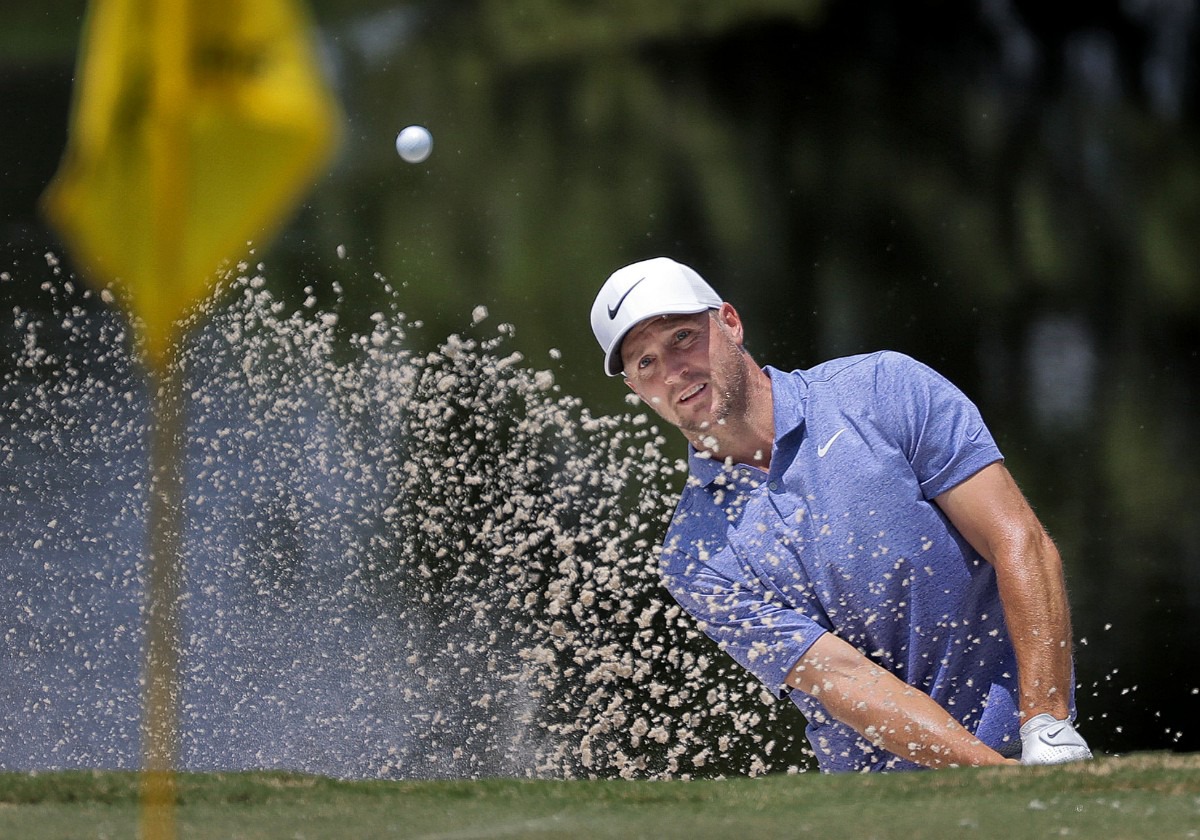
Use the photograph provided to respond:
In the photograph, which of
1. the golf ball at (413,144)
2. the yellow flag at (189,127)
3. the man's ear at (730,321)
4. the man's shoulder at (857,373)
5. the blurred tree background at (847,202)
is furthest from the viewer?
the blurred tree background at (847,202)

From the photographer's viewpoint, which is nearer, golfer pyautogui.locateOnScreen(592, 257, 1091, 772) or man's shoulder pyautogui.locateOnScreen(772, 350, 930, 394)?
golfer pyautogui.locateOnScreen(592, 257, 1091, 772)

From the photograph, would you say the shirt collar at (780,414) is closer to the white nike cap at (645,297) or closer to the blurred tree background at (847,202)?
the white nike cap at (645,297)

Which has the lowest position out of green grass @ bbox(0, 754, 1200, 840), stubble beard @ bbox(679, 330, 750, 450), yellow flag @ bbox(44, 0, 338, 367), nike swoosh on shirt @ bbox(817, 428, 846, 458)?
green grass @ bbox(0, 754, 1200, 840)

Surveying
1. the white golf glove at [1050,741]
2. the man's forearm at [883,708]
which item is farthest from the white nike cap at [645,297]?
the white golf glove at [1050,741]

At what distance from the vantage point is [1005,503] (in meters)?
2.31

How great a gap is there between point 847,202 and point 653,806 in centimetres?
650

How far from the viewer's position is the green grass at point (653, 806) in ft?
5.00

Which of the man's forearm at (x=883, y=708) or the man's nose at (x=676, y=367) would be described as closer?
the man's forearm at (x=883, y=708)

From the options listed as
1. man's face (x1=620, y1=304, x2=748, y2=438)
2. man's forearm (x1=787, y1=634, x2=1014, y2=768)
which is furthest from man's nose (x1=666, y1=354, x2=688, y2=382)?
man's forearm (x1=787, y1=634, x2=1014, y2=768)

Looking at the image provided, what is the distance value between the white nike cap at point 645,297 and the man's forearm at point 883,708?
58 cm

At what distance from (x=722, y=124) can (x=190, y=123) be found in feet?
24.2

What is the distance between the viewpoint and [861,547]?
2408 millimetres

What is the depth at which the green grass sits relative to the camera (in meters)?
1.52

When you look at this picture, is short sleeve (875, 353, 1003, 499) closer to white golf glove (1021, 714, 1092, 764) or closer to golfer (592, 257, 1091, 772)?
golfer (592, 257, 1091, 772)
